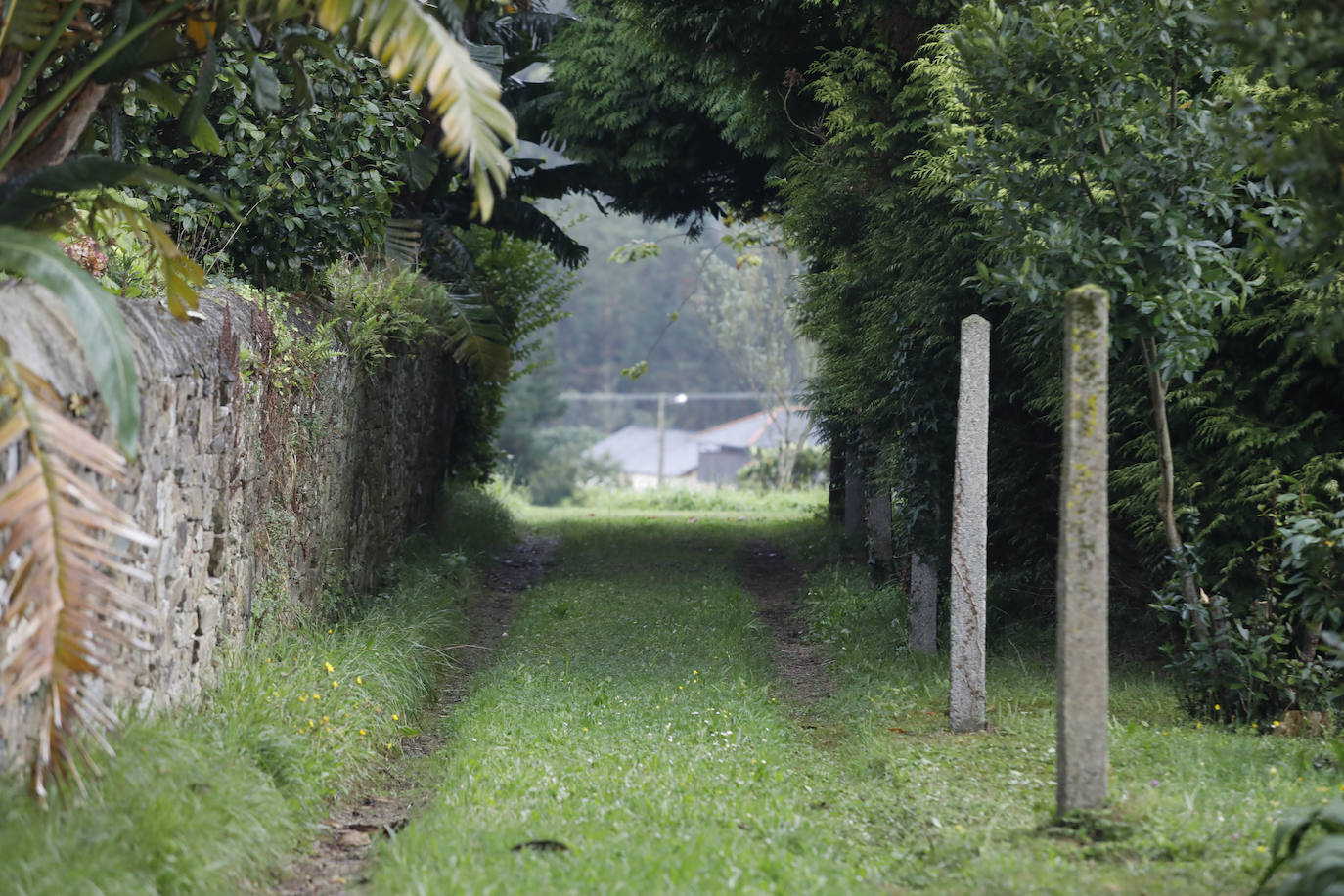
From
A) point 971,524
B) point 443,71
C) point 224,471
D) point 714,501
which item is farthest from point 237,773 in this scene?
point 714,501

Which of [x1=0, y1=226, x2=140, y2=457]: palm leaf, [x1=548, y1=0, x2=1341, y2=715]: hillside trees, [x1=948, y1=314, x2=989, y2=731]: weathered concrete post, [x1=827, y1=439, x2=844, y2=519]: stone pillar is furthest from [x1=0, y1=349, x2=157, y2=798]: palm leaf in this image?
[x1=827, y1=439, x2=844, y2=519]: stone pillar

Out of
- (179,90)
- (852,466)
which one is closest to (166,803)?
(179,90)

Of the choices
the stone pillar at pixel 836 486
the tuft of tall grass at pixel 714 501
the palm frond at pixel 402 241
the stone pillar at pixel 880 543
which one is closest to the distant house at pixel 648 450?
the tuft of tall grass at pixel 714 501

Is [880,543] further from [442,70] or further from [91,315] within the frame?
[91,315]

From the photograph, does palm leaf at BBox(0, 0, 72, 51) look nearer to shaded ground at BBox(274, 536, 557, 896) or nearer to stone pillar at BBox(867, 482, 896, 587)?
shaded ground at BBox(274, 536, 557, 896)

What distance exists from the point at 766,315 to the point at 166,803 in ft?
91.4

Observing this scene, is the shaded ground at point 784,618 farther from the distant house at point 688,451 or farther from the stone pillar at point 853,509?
the distant house at point 688,451

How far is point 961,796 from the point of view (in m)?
5.36

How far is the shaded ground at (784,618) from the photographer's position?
850 cm

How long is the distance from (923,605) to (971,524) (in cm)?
206

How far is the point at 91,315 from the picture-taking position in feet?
13.1

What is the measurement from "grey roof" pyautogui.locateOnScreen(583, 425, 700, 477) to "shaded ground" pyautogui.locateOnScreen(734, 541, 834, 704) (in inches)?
1453

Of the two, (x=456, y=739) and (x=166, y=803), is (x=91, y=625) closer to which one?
(x=166, y=803)

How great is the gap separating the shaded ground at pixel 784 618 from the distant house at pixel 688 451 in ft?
91.6
